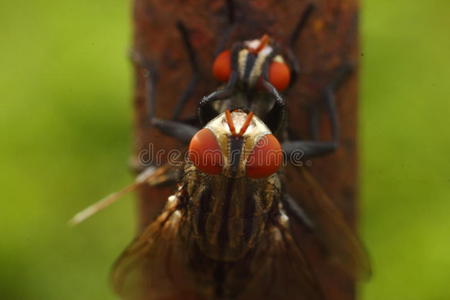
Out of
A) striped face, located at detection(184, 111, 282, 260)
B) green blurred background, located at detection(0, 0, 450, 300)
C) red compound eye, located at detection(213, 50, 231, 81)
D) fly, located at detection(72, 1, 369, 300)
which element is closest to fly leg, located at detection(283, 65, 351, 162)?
fly, located at detection(72, 1, 369, 300)

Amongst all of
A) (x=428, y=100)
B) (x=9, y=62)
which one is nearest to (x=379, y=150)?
(x=428, y=100)

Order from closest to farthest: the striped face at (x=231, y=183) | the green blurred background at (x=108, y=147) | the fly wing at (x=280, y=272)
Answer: the striped face at (x=231, y=183) → the fly wing at (x=280, y=272) → the green blurred background at (x=108, y=147)

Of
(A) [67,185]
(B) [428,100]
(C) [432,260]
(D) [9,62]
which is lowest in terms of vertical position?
(C) [432,260]

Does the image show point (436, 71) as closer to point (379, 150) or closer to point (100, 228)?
point (379, 150)

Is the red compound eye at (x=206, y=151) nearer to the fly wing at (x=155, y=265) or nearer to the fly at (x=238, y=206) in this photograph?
the fly at (x=238, y=206)

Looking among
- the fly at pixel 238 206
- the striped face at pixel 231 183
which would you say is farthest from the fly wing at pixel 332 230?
the striped face at pixel 231 183

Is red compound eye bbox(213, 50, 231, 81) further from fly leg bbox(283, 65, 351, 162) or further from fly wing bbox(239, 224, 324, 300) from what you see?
fly wing bbox(239, 224, 324, 300)

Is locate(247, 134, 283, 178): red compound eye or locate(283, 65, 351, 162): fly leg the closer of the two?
locate(247, 134, 283, 178): red compound eye

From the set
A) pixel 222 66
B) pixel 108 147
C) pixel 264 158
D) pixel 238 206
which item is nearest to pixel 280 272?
pixel 238 206
